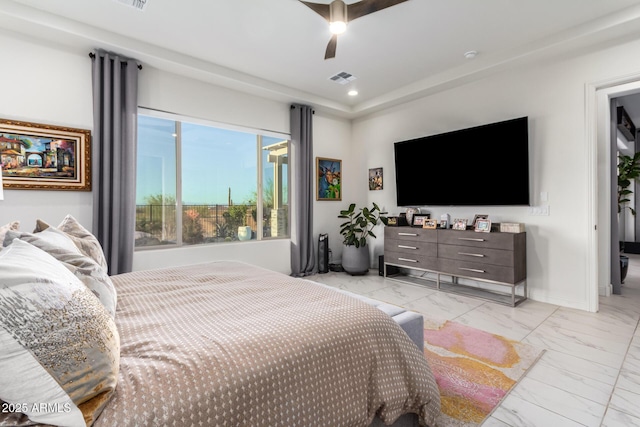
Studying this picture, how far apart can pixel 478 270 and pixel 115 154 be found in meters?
4.13

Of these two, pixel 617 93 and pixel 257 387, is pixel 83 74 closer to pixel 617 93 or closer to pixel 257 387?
pixel 257 387

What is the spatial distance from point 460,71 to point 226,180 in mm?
3334

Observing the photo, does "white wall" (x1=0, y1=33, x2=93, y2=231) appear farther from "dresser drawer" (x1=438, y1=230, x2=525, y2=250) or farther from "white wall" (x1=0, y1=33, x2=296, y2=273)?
"dresser drawer" (x1=438, y1=230, x2=525, y2=250)

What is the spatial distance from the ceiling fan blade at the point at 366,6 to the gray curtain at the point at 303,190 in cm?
249

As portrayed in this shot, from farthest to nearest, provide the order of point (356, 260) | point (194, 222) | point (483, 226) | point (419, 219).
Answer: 1. point (356, 260)
2. point (419, 219)
3. point (194, 222)
4. point (483, 226)

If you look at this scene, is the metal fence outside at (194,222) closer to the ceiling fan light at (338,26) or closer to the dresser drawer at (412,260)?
the dresser drawer at (412,260)

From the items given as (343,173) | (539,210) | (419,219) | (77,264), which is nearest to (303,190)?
(343,173)

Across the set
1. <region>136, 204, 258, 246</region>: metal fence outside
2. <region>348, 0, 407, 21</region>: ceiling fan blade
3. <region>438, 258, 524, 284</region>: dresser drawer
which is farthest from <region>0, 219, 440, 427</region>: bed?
<region>438, 258, 524, 284</region>: dresser drawer

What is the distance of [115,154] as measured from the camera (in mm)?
3209

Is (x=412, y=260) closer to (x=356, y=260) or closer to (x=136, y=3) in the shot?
(x=356, y=260)

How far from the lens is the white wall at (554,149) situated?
3.16 meters

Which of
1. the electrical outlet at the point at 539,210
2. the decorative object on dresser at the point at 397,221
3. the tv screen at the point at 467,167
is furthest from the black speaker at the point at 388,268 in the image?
the electrical outlet at the point at 539,210

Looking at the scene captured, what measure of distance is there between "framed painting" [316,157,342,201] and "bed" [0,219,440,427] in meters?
3.57

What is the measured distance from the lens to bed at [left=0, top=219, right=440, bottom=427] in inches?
30.8
